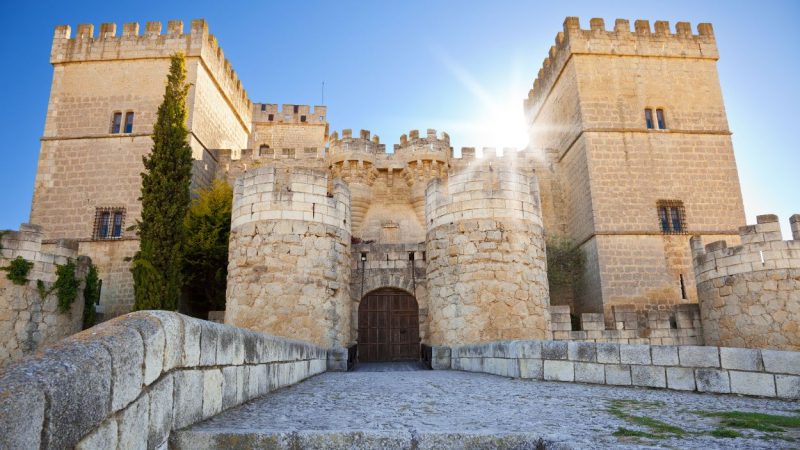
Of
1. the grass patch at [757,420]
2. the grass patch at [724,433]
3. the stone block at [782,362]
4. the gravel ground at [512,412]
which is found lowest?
the grass patch at [724,433]

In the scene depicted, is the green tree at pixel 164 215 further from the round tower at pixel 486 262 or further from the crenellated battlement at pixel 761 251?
the crenellated battlement at pixel 761 251

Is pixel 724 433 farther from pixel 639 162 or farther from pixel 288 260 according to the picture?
pixel 639 162

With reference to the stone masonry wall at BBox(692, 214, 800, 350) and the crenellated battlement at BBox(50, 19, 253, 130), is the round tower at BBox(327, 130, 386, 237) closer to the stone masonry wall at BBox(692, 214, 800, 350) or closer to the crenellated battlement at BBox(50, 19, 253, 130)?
the crenellated battlement at BBox(50, 19, 253, 130)

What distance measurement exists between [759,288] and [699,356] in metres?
8.31

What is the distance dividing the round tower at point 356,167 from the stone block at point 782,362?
1620cm

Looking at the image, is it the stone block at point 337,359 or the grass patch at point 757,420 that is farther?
A: the stone block at point 337,359

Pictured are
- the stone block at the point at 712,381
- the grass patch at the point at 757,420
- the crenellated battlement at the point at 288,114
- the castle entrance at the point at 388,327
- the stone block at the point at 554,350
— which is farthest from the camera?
the crenellated battlement at the point at 288,114

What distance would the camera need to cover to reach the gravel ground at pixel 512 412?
320 cm

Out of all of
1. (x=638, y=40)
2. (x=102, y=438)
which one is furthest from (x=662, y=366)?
(x=638, y=40)

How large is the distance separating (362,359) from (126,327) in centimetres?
1021

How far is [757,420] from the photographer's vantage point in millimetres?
3789

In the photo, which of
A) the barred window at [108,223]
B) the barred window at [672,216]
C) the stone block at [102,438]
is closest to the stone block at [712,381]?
the stone block at [102,438]

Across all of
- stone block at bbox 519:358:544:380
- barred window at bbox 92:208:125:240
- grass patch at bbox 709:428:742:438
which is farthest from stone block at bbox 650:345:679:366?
barred window at bbox 92:208:125:240

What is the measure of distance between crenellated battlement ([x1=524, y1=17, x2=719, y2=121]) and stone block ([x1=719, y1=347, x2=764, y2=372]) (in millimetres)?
16782
